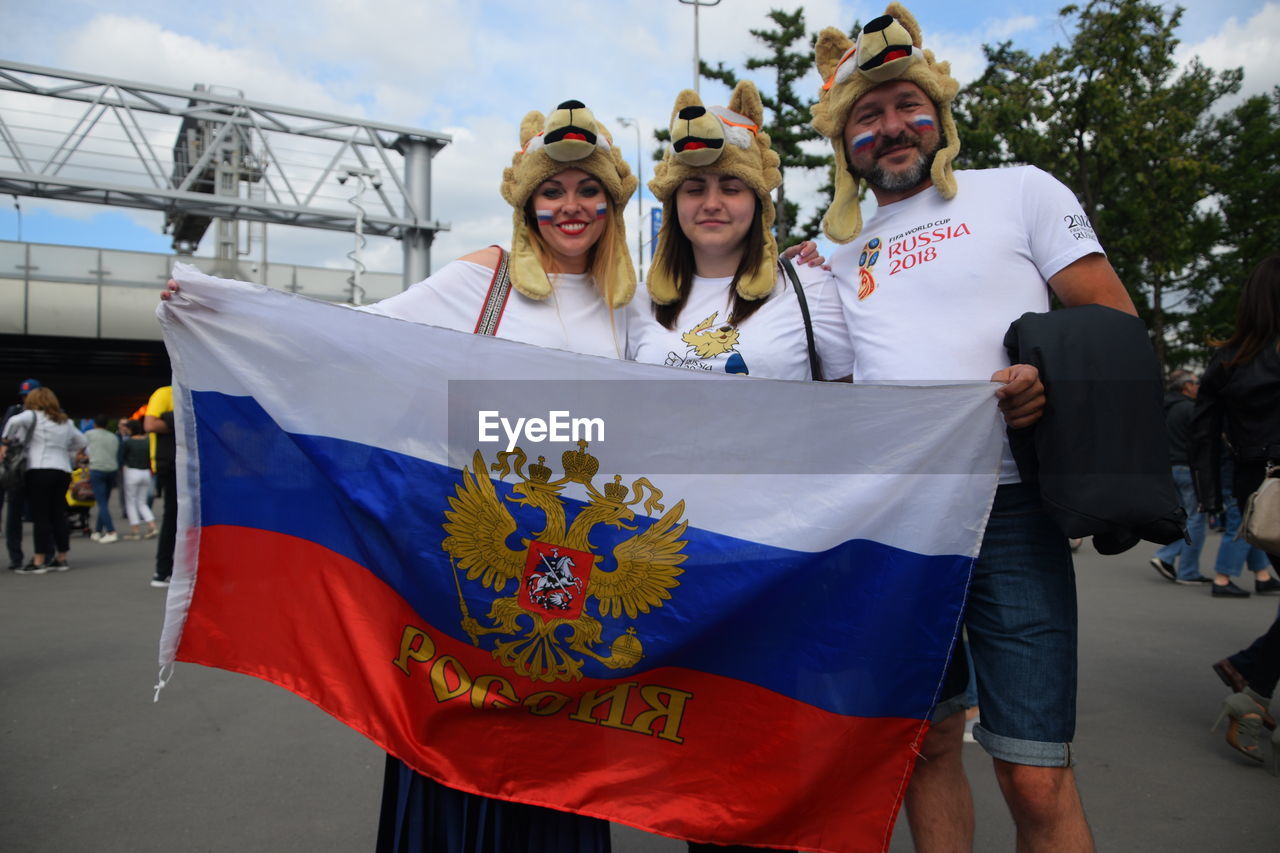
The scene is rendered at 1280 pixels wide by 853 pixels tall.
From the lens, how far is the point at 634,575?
215 cm

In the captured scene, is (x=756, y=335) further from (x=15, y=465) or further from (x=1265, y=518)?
(x=15, y=465)

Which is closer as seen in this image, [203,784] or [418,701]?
[418,701]

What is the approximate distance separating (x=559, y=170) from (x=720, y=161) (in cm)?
48

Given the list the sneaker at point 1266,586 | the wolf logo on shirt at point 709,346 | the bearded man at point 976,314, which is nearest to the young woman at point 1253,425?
the bearded man at point 976,314

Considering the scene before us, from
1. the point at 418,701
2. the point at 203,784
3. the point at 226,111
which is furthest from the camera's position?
the point at 226,111

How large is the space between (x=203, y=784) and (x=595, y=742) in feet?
7.13

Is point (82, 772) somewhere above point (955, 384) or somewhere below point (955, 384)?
below

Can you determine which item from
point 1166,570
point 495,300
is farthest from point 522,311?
point 1166,570

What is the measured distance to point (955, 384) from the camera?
80.7 inches

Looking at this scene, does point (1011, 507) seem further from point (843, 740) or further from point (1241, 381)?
point (1241, 381)

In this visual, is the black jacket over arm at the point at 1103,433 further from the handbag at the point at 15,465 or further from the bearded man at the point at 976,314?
the handbag at the point at 15,465

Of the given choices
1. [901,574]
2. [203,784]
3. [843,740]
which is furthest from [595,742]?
[203,784]

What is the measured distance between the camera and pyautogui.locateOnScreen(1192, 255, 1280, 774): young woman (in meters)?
3.74

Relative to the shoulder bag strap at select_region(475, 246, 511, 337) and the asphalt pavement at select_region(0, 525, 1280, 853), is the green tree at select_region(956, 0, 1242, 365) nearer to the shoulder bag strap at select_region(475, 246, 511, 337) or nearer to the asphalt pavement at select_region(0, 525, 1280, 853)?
the asphalt pavement at select_region(0, 525, 1280, 853)
